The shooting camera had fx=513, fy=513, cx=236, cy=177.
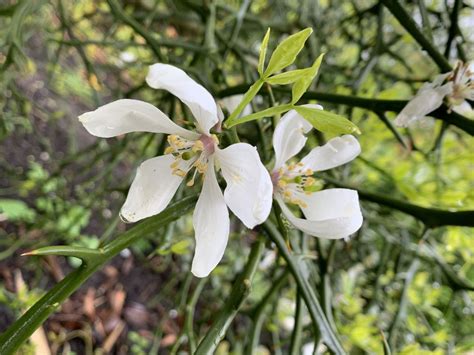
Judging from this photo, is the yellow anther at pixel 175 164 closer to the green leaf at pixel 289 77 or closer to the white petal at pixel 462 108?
the green leaf at pixel 289 77

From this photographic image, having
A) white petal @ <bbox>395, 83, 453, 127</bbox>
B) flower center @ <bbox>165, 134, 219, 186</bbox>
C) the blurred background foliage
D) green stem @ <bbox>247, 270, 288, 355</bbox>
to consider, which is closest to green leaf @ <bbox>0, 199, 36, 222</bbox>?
the blurred background foliage

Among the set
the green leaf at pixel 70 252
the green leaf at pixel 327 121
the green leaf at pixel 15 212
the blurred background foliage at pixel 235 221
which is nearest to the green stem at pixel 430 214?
the blurred background foliage at pixel 235 221

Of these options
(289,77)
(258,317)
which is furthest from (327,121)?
(258,317)

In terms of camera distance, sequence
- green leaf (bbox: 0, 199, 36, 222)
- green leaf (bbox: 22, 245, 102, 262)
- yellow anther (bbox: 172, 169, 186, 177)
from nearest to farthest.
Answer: green leaf (bbox: 22, 245, 102, 262)
yellow anther (bbox: 172, 169, 186, 177)
green leaf (bbox: 0, 199, 36, 222)

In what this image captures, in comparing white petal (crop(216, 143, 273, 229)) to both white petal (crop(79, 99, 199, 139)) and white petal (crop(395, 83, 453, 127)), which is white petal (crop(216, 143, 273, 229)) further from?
white petal (crop(395, 83, 453, 127))

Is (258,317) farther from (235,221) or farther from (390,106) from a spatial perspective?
(235,221)

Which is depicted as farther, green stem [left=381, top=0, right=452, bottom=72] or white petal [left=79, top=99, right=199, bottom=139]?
green stem [left=381, top=0, right=452, bottom=72]

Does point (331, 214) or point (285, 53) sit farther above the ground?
point (285, 53)
